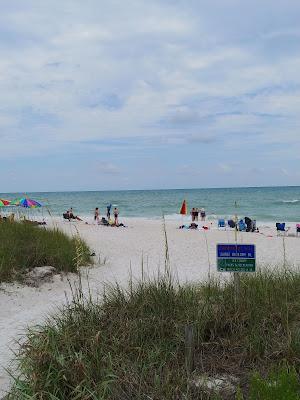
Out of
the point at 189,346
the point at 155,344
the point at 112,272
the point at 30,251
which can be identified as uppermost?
the point at 30,251

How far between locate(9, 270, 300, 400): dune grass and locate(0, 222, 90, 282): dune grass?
3419 millimetres

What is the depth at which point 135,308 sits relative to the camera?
14.1 ft

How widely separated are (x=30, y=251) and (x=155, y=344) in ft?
17.7

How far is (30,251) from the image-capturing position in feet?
28.0

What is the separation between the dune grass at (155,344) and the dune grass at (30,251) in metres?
3.42

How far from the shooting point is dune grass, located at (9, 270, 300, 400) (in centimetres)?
316

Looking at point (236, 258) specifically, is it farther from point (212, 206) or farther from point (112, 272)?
point (212, 206)

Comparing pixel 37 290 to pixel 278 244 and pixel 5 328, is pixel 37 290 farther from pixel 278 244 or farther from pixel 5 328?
pixel 278 244

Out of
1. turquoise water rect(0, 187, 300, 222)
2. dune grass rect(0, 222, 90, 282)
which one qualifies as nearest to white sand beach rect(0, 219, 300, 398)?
dune grass rect(0, 222, 90, 282)

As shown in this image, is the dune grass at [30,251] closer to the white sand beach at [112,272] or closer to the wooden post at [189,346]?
the white sand beach at [112,272]

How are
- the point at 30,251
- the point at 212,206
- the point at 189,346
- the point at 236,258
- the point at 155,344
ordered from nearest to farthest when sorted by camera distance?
the point at 189,346 < the point at 155,344 < the point at 236,258 < the point at 30,251 < the point at 212,206

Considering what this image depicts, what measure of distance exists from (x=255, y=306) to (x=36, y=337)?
206 cm

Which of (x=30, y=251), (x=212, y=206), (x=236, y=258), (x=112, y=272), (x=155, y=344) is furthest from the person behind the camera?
(x=212, y=206)

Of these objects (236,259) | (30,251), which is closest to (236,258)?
(236,259)
